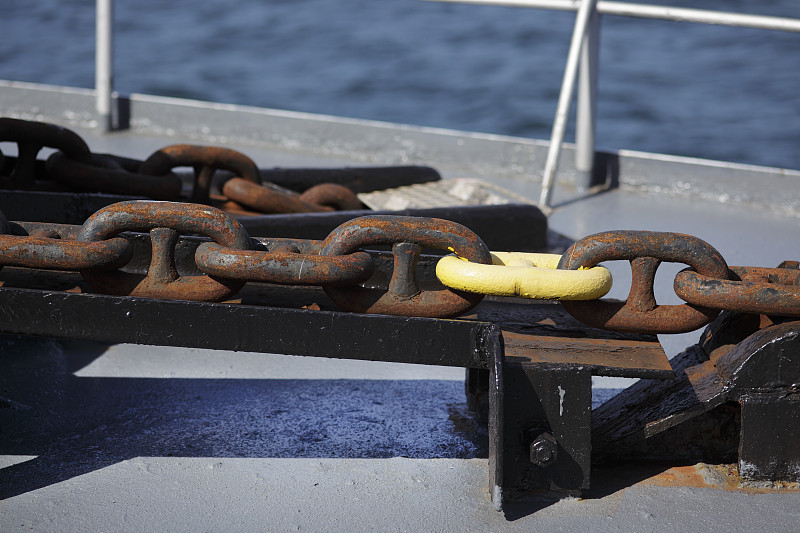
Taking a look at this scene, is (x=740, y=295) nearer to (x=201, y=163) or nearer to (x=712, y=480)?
(x=712, y=480)

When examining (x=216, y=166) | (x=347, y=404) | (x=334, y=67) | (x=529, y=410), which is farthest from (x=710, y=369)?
(x=334, y=67)

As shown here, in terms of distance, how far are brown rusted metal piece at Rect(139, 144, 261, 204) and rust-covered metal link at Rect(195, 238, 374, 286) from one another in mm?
1218

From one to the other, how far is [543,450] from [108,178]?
154 cm

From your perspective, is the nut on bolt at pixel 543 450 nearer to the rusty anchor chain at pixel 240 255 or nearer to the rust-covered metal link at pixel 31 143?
the rusty anchor chain at pixel 240 255

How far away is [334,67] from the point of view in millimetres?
19250

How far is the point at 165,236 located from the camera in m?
1.53

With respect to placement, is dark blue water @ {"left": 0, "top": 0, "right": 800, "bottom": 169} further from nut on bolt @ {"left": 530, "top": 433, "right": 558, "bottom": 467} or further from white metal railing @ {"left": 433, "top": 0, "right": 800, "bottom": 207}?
nut on bolt @ {"left": 530, "top": 433, "right": 558, "bottom": 467}

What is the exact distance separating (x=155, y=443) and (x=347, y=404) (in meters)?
0.43

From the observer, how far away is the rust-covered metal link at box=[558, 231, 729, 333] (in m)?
1.50

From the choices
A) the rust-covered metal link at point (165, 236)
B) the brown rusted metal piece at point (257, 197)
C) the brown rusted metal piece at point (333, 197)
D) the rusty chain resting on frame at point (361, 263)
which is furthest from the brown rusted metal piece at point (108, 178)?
the rust-covered metal link at point (165, 236)

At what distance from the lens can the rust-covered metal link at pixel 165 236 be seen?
1.49 m

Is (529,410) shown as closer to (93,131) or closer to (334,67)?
(93,131)

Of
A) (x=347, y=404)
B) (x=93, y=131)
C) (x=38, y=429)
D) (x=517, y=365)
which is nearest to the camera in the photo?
(x=517, y=365)

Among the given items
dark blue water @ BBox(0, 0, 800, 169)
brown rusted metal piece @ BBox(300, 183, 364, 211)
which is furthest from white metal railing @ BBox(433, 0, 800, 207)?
dark blue water @ BBox(0, 0, 800, 169)
